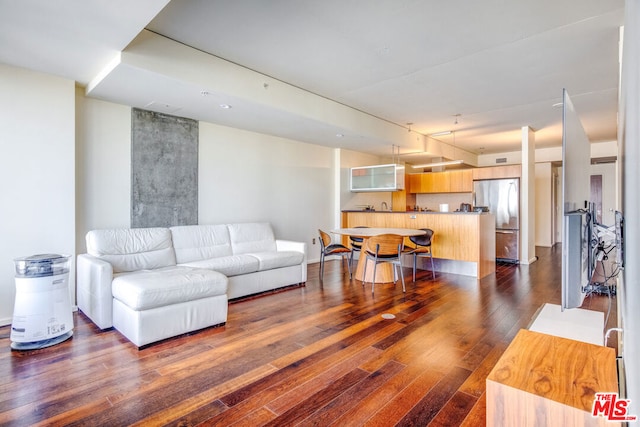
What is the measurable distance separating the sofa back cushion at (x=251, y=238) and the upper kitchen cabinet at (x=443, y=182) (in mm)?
4705

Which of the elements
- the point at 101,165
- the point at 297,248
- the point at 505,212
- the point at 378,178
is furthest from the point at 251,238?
the point at 505,212

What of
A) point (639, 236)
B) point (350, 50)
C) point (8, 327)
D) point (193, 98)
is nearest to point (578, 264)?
point (639, 236)

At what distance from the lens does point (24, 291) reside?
2.64m

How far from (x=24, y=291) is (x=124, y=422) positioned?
171cm

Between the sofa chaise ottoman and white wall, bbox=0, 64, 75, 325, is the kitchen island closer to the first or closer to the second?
the sofa chaise ottoman

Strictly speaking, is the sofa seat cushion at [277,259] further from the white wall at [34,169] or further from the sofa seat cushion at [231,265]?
the white wall at [34,169]

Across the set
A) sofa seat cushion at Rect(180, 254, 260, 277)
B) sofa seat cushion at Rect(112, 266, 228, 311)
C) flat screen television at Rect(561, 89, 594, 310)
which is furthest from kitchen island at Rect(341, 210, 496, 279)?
flat screen television at Rect(561, 89, 594, 310)

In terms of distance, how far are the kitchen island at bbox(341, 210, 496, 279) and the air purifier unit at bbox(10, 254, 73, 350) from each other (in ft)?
16.6

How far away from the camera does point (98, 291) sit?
2992mm

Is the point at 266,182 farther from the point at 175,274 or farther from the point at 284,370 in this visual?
the point at 284,370

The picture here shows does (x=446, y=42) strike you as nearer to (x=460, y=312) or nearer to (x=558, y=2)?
(x=558, y=2)

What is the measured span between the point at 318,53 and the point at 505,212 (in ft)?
18.0

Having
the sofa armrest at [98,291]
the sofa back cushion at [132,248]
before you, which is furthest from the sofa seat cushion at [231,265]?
the sofa armrest at [98,291]

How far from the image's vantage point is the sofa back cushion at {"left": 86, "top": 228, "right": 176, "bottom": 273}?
347 centimetres
